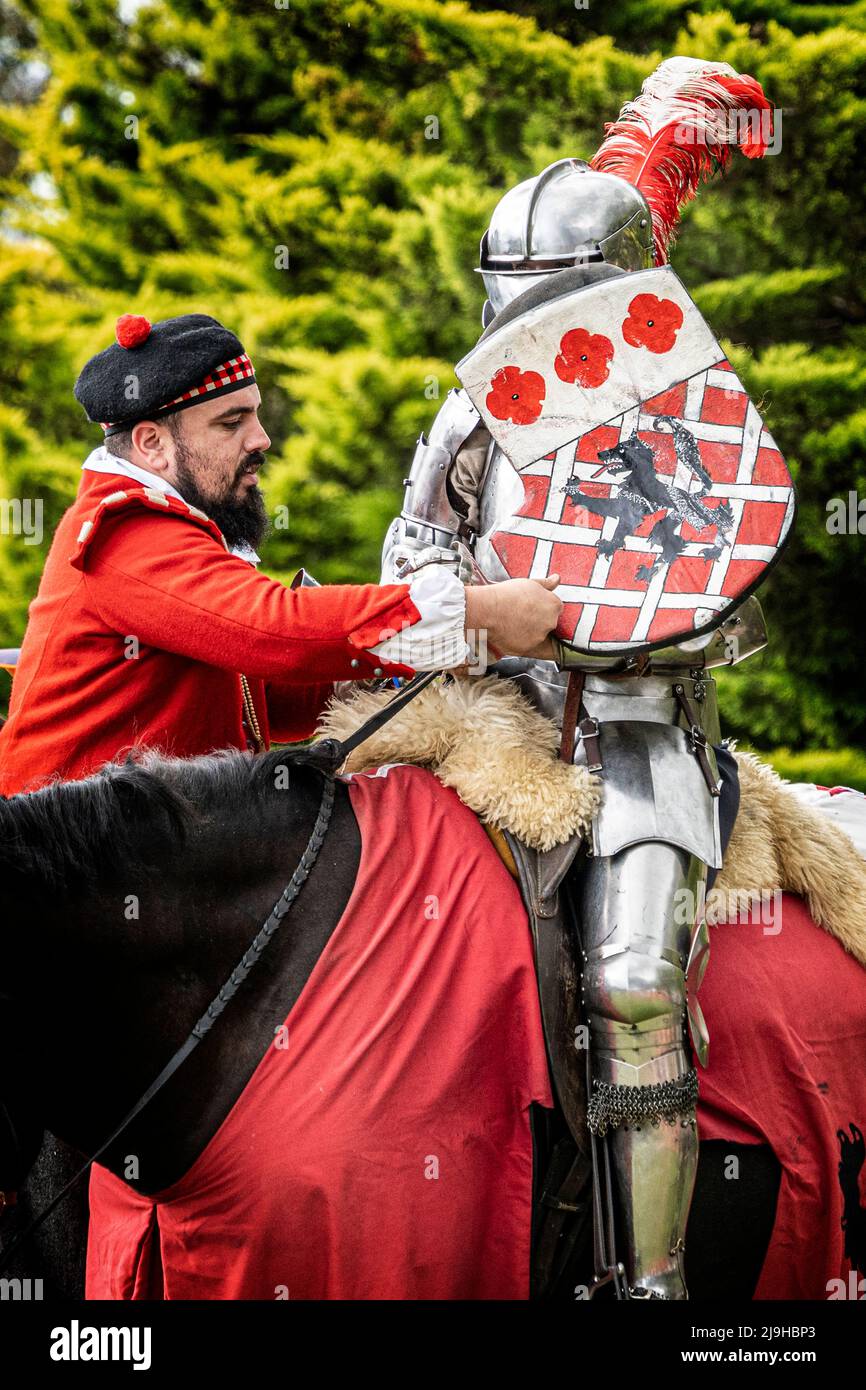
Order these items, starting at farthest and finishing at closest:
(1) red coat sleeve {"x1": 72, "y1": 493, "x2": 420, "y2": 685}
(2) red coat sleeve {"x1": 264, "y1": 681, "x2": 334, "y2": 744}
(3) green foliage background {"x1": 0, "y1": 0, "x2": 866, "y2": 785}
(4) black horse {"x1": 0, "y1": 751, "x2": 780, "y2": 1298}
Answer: (3) green foliage background {"x1": 0, "y1": 0, "x2": 866, "y2": 785} < (2) red coat sleeve {"x1": 264, "y1": 681, "x2": 334, "y2": 744} < (1) red coat sleeve {"x1": 72, "y1": 493, "x2": 420, "y2": 685} < (4) black horse {"x1": 0, "y1": 751, "x2": 780, "y2": 1298}

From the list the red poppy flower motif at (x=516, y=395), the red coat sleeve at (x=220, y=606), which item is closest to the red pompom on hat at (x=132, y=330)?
the red coat sleeve at (x=220, y=606)

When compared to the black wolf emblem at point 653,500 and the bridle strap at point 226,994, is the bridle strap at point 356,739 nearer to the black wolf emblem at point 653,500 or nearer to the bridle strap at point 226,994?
the bridle strap at point 226,994

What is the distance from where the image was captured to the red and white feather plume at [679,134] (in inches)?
129

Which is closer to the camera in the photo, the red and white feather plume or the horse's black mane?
the horse's black mane

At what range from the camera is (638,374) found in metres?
2.53

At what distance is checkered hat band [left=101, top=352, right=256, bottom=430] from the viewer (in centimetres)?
272

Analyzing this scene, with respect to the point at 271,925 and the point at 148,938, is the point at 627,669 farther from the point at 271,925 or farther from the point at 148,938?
the point at 148,938

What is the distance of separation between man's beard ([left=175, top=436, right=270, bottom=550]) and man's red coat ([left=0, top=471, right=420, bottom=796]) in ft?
0.27

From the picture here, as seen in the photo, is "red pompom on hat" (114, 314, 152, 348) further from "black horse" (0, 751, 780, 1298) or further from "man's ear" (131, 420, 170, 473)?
"black horse" (0, 751, 780, 1298)

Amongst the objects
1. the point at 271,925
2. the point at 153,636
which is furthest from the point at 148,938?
the point at 153,636

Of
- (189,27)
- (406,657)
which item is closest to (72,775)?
(406,657)

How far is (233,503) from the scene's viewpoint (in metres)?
2.83

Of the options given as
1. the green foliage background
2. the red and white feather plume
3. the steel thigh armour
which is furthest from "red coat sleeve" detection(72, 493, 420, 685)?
the green foliage background
